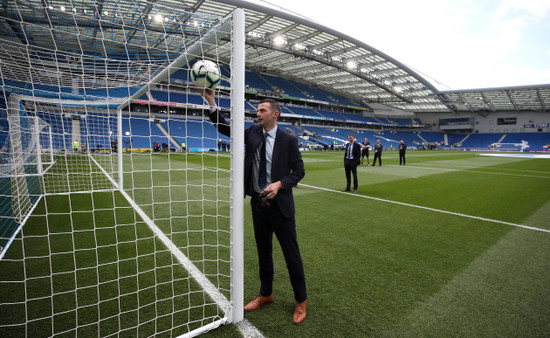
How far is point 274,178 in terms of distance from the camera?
2.48 meters

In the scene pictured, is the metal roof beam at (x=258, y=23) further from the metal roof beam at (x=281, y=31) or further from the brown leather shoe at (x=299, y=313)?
the brown leather shoe at (x=299, y=313)

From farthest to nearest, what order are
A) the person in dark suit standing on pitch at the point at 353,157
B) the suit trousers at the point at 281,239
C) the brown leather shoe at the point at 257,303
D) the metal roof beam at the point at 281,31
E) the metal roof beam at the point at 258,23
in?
the metal roof beam at the point at 281,31, the metal roof beam at the point at 258,23, the person in dark suit standing on pitch at the point at 353,157, the brown leather shoe at the point at 257,303, the suit trousers at the point at 281,239

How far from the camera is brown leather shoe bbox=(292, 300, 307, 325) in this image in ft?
8.04

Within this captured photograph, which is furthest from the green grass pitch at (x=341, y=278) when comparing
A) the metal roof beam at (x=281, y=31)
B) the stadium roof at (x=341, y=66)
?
the metal roof beam at (x=281, y=31)

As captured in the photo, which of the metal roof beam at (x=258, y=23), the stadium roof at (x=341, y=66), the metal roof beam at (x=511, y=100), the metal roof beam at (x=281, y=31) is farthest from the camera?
the metal roof beam at (x=511, y=100)

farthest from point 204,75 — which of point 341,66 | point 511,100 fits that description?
point 511,100

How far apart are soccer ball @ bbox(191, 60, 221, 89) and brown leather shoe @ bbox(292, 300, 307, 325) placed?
7.48 feet

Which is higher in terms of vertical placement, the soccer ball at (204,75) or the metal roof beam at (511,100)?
the metal roof beam at (511,100)

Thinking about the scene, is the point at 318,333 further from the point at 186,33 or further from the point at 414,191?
the point at 414,191

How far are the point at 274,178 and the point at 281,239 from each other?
585 millimetres

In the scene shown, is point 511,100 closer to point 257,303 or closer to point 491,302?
point 491,302

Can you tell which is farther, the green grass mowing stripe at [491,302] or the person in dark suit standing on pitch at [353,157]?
the person in dark suit standing on pitch at [353,157]

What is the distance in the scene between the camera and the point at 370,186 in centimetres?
959

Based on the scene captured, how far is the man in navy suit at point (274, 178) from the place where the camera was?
97.1 inches
